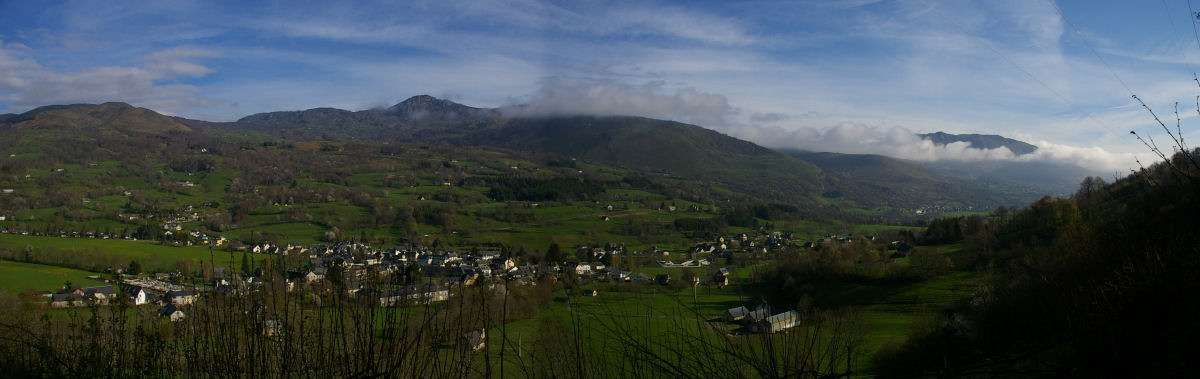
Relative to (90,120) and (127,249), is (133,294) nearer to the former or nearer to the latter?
(127,249)

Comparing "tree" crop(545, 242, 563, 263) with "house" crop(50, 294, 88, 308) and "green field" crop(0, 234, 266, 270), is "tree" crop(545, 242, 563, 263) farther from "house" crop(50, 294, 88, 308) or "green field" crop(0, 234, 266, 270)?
"house" crop(50, 294, 88, 308)

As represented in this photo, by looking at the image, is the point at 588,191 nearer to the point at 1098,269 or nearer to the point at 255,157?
the point at 255,157

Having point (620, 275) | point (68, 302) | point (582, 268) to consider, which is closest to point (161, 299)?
point (68, 302)

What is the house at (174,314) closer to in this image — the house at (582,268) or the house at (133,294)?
the house at (133,294)

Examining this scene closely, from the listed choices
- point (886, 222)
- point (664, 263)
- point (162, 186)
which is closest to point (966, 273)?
point (664, 263)

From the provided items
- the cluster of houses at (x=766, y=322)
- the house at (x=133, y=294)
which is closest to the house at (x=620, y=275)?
the house at (x=133, y=294)

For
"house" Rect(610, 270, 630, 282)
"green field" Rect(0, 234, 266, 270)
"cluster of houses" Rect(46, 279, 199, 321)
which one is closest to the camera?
"cluster of houses" Rect(46, 279, 199, 321)

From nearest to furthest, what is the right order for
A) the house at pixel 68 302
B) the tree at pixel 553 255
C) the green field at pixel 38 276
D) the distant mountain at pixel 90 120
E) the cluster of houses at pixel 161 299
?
1. the cluster of houses at pixel 161 299
2. the house at pixel 68 302
3. the green field at pixel 38 276
4. the tree at pixel 553 255
5. the distant mountain at pixel 90 120

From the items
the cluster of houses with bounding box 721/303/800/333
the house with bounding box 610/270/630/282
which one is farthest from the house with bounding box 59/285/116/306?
the house with bounding box 610/270/630/282
